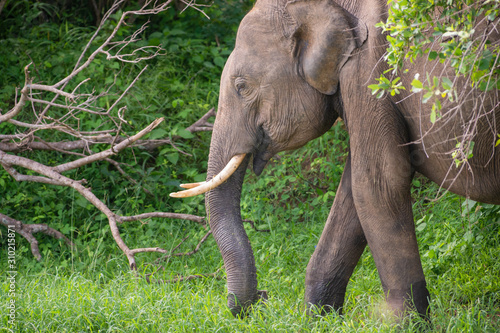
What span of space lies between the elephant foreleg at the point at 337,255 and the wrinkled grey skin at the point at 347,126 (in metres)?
0.02

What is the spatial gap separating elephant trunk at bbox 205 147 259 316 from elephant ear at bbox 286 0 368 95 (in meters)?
0.70

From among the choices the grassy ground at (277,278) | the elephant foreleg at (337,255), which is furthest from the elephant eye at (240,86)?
A: the grassy ground at (277,278)

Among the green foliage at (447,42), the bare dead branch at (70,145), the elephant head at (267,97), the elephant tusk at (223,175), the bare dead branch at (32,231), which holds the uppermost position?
the green foliage at (447,42)

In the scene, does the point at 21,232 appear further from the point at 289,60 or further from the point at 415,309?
the point at 415,309

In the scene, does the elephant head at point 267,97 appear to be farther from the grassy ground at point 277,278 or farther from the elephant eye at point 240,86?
the grassy ground at point 277,278

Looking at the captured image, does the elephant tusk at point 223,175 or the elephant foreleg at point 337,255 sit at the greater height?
the elephant tusk at point 223,175

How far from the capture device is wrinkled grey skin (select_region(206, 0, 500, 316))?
358cm

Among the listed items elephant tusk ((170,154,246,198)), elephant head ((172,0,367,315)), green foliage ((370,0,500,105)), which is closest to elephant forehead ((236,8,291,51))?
elephant head ((172,0,367,315))

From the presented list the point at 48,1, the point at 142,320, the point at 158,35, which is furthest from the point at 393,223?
the point at 48,1

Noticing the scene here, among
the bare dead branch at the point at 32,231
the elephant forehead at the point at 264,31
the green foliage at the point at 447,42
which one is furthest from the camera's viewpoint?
the bare dead branch at the point at 32,231

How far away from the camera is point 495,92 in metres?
3.33

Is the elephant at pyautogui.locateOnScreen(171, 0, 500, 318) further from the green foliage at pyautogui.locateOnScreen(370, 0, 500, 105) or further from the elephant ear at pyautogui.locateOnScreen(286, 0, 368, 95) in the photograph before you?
the green foliage at pyautogui.locateOnScreen(370, 0, 500, 105)

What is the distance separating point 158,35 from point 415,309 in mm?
5128

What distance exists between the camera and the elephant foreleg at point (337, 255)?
418 cm
